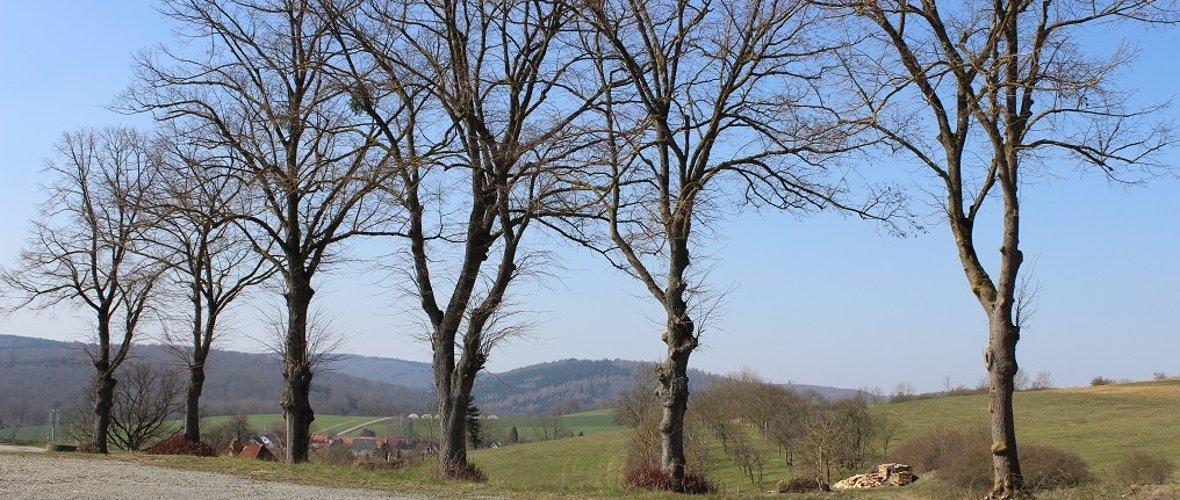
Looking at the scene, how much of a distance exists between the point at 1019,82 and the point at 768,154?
373cm

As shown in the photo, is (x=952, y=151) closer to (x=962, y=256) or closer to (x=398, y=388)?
(x=962, y=256)

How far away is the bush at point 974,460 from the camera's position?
19750 mm

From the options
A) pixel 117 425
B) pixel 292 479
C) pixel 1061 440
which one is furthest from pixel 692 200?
pixel 1061 440

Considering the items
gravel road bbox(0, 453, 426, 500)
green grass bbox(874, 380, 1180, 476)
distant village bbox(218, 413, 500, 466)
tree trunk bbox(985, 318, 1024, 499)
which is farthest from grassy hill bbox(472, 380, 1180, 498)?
tree trunk bbox(985, 318, 1024, 499)

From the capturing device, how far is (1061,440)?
49094mm

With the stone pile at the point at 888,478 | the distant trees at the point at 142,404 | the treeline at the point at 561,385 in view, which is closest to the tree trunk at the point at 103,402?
the distant trees at the point at 142,404

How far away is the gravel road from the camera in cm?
1063

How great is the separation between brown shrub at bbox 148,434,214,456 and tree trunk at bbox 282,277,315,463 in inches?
177

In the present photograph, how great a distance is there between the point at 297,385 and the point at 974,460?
15069mm

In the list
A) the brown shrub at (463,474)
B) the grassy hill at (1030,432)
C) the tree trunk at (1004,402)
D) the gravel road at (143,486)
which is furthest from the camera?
the grassy hill at (1030,432)

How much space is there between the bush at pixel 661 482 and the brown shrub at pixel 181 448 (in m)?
13.2

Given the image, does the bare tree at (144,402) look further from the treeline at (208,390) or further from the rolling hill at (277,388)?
the treeline at (208,390)

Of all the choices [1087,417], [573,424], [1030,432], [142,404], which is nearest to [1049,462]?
[1030,432]

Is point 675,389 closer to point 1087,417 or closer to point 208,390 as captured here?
point 1087,417
